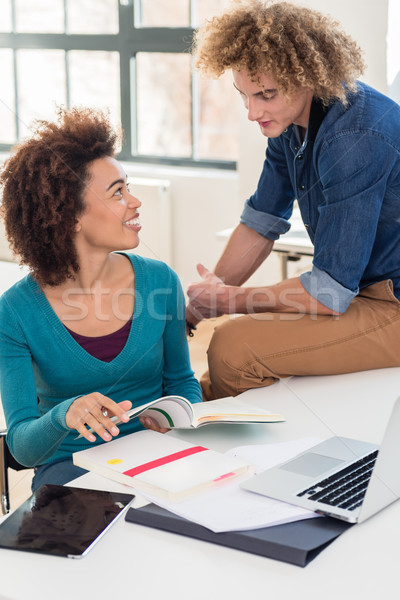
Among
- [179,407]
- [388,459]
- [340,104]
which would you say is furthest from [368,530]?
[340,104]

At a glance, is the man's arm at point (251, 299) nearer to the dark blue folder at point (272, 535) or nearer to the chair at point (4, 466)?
the chair at point (4, 466)

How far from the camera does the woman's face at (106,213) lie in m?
1.49

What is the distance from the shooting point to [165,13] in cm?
419

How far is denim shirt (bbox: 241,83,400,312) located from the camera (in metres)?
1.62

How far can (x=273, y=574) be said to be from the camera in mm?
871

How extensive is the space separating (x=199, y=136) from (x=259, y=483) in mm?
3510

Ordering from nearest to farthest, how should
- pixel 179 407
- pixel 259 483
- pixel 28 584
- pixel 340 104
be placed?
1. pixel 28 584
2. pixel 259 483
3. pixel 179 407
4. pixel 340 104

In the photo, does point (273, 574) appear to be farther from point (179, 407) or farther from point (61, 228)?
point (61, 228)

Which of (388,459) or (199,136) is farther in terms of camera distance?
(199,136)

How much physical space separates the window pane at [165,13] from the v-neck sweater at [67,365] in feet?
9.54

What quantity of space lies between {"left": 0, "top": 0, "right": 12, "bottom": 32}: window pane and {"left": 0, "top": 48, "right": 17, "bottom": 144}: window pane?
0.41 feet

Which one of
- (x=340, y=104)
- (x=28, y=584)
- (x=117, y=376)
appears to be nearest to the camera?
(x=28, y=584)

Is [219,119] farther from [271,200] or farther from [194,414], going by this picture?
[194,414]

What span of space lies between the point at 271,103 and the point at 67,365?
73 cm
